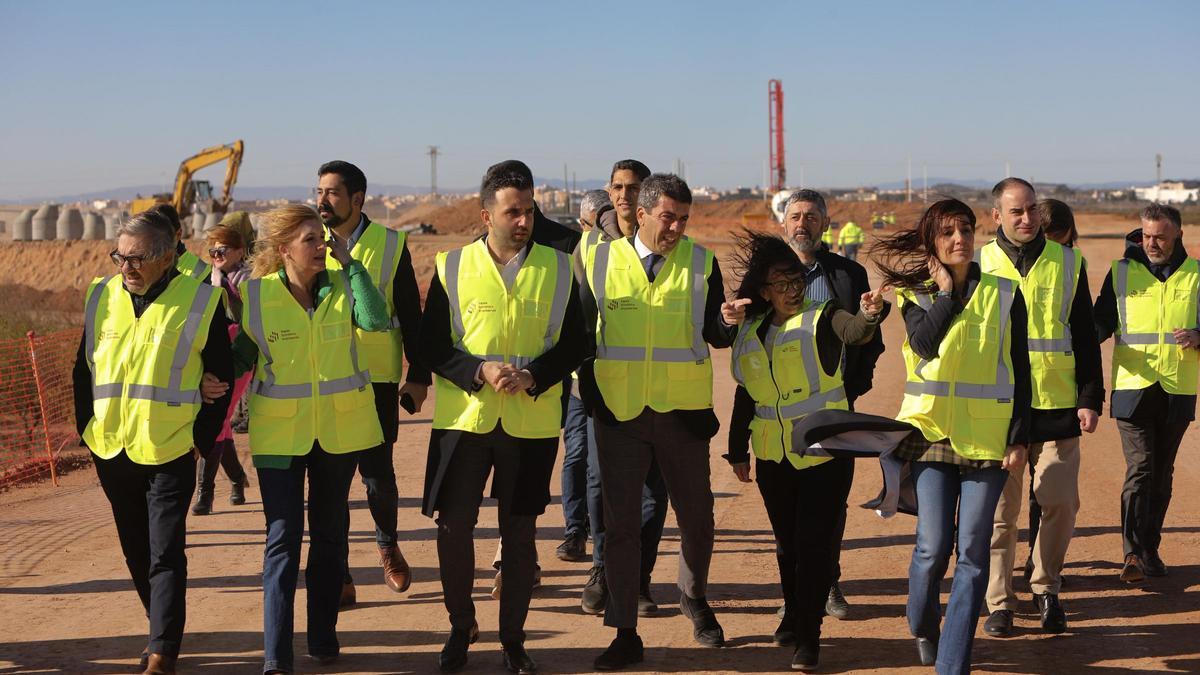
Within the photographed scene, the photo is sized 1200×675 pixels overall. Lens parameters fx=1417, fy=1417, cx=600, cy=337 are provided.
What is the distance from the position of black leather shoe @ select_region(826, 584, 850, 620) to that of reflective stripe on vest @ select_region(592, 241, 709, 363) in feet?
5.28

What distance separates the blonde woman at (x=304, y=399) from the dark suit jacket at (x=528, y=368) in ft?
0.83

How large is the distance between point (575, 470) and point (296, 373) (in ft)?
8.91

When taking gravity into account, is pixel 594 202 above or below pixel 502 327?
above

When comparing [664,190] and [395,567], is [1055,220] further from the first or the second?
[395,567]

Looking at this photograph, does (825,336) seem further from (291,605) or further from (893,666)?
(291,605)

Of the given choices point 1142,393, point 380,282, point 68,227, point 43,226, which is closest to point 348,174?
point 380,282

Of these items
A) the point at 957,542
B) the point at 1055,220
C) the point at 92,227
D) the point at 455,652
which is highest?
the point at 92,227

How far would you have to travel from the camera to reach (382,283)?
7.20 meters

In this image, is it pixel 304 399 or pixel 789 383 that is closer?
pixel 304 399

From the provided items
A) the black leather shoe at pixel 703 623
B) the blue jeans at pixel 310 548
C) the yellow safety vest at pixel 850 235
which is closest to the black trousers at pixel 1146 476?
the black leather shoe at pixel 703 623

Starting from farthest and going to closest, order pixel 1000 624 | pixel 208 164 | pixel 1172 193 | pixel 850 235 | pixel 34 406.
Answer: pixel 1172 193 → pixel 208 164 → pixel 850 235 → pixel 34 406 → pixel 1000 624

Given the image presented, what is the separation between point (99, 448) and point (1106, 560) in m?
5.78

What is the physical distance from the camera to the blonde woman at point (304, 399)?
6.18 metres

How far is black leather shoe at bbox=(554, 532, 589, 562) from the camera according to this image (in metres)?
8.66
